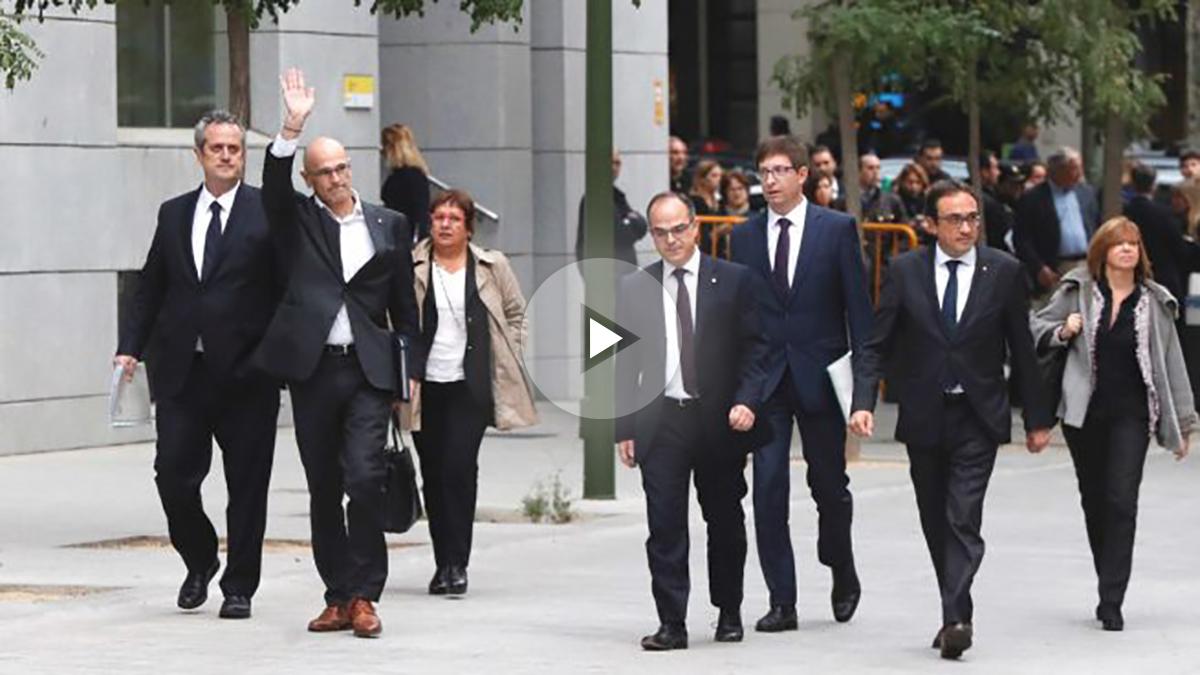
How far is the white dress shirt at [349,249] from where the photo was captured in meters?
11.5

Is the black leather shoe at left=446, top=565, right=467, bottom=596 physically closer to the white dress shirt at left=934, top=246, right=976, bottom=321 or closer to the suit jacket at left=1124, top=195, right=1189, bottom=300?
the white dress shirt at left=934, top=246, right=976, bottom=321

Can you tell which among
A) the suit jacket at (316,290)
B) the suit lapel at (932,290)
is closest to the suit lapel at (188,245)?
the suit jacket at (316,290)

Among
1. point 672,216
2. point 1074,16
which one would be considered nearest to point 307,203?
point 672,216

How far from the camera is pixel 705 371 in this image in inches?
446

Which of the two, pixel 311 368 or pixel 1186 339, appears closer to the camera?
pixel 311 368

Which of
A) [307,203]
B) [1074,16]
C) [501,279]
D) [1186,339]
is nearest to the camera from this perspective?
[307,203]

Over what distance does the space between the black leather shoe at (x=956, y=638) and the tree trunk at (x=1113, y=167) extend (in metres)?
14.0

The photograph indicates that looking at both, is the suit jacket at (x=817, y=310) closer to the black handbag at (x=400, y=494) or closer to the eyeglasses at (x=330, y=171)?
the black handbag at (x=400, y=494)

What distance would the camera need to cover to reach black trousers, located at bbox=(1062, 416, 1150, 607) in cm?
1213

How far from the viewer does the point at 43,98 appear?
19.3 metres

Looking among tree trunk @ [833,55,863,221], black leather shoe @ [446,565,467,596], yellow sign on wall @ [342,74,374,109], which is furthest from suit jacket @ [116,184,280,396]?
yellow sign on wall @ [342,74,374,109]

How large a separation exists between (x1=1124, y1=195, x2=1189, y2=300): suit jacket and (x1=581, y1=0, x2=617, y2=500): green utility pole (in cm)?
630

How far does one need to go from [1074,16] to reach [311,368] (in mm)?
12505

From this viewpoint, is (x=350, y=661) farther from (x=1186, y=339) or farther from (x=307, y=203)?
(x=1186, y=339)
